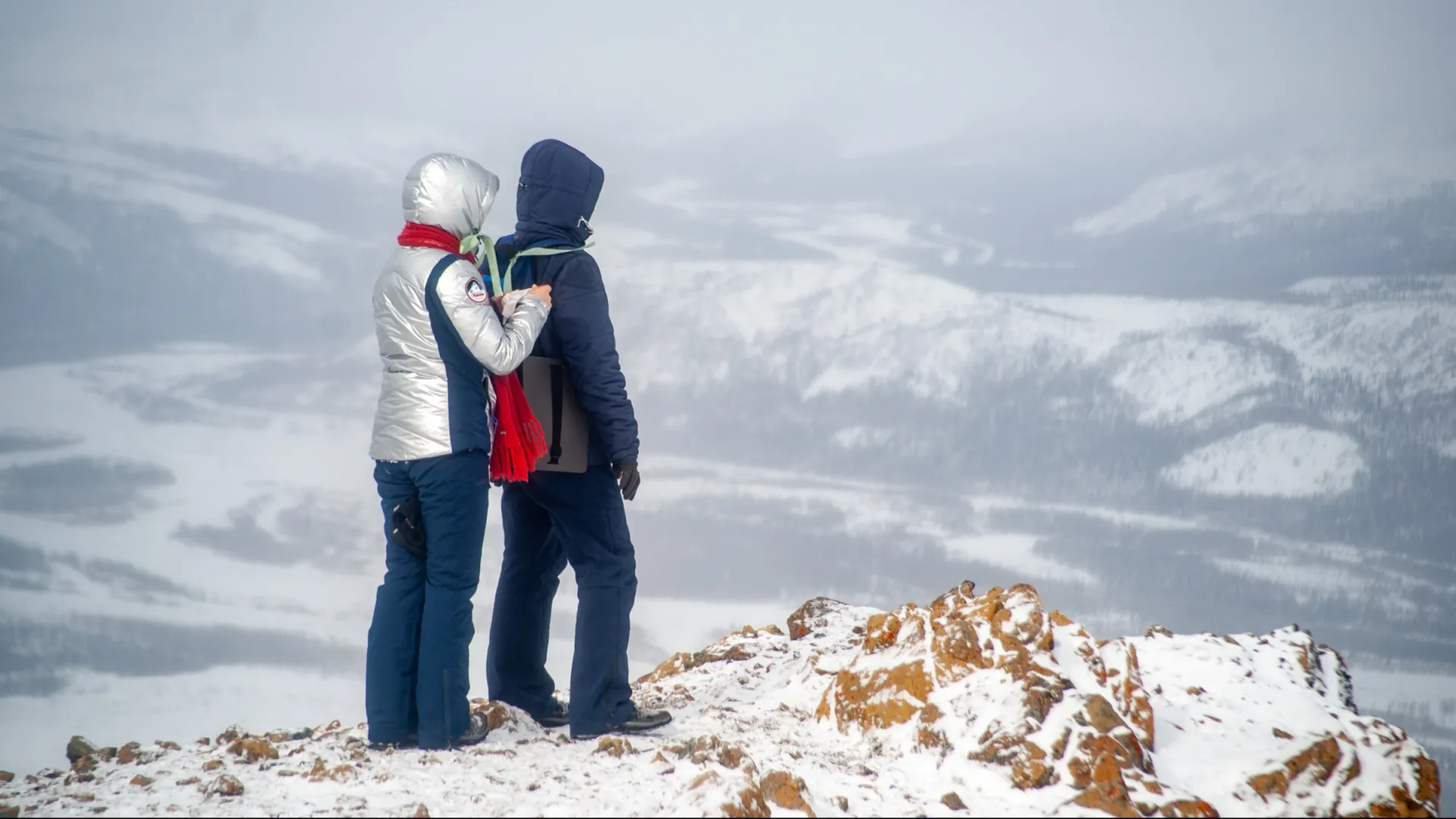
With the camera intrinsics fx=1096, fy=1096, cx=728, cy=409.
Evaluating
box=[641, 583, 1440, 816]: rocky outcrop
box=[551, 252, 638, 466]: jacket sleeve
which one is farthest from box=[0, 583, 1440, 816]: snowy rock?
box=[551, 252, 638, 466]: jacket sleeve

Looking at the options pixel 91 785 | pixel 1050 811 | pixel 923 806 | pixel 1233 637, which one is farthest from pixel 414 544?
pixel 1233 637

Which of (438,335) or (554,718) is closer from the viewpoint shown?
(438,335)

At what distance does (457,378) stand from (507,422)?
0.24 meters

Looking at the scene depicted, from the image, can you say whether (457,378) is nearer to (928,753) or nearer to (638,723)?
(638,723)

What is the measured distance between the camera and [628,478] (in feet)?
13.4

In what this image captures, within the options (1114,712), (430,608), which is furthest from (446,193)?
(1114,712)

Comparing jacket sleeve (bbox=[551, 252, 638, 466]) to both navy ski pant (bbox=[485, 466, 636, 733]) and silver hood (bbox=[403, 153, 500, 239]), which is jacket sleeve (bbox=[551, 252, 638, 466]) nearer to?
navy ski pant (bbox=[485, 466, 636, 733])

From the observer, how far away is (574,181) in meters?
4.13

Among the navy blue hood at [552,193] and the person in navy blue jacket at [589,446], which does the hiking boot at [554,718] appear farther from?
the navy blue hood at [552,193]

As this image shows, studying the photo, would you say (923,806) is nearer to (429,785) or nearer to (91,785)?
(429,785)

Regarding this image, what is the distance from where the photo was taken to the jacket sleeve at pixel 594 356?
3.98m

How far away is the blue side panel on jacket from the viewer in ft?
12.4

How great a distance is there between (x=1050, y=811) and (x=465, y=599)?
6.84 ft

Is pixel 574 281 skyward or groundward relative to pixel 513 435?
skyward
